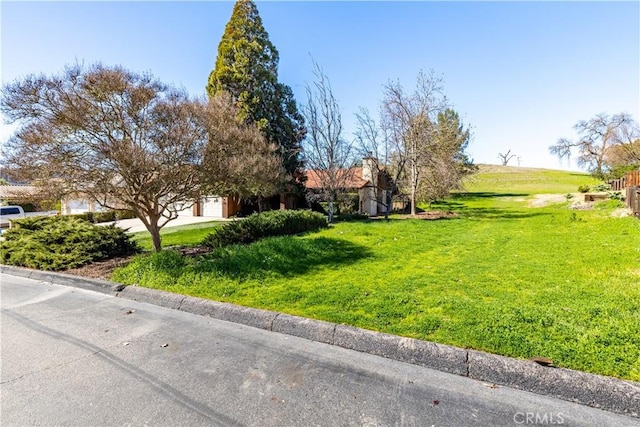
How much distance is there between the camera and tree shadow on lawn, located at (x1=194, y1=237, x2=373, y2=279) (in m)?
5.27

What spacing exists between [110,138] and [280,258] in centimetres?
385

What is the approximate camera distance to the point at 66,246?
653cm

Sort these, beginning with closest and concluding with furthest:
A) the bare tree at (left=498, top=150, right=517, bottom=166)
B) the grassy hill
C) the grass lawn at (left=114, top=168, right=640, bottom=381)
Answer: the grass lawn at (left=114, top=168, right=640, bottom=381), the grassy hill, the bare tree at (left=498, top=150, right=517, bottom=166)

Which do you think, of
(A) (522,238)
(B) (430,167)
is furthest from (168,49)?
(B) (430,167)

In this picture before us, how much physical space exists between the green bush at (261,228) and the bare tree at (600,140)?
2681cm

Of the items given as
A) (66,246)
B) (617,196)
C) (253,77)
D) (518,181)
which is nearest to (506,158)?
(518,181)

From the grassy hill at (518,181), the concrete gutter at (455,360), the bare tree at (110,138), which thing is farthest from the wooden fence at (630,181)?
the grassy hill at (518,181)

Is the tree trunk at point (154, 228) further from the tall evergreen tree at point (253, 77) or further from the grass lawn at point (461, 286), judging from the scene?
the tall evergreen tree at point (253, 77)

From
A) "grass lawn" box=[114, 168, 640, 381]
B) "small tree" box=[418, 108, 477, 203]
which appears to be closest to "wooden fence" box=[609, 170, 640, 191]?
"grass lawn" box=[114, 168, 640, 381]

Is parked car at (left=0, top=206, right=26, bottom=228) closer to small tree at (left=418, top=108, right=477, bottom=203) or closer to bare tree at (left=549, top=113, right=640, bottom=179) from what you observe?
small tree at (left=418, top=108, right=477, bottom=203)

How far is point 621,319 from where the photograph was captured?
9.63ft

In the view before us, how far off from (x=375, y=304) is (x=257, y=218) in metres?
6.07

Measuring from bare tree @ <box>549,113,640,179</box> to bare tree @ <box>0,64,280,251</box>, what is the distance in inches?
1216

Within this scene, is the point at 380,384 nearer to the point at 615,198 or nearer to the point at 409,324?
the point at 409,324
